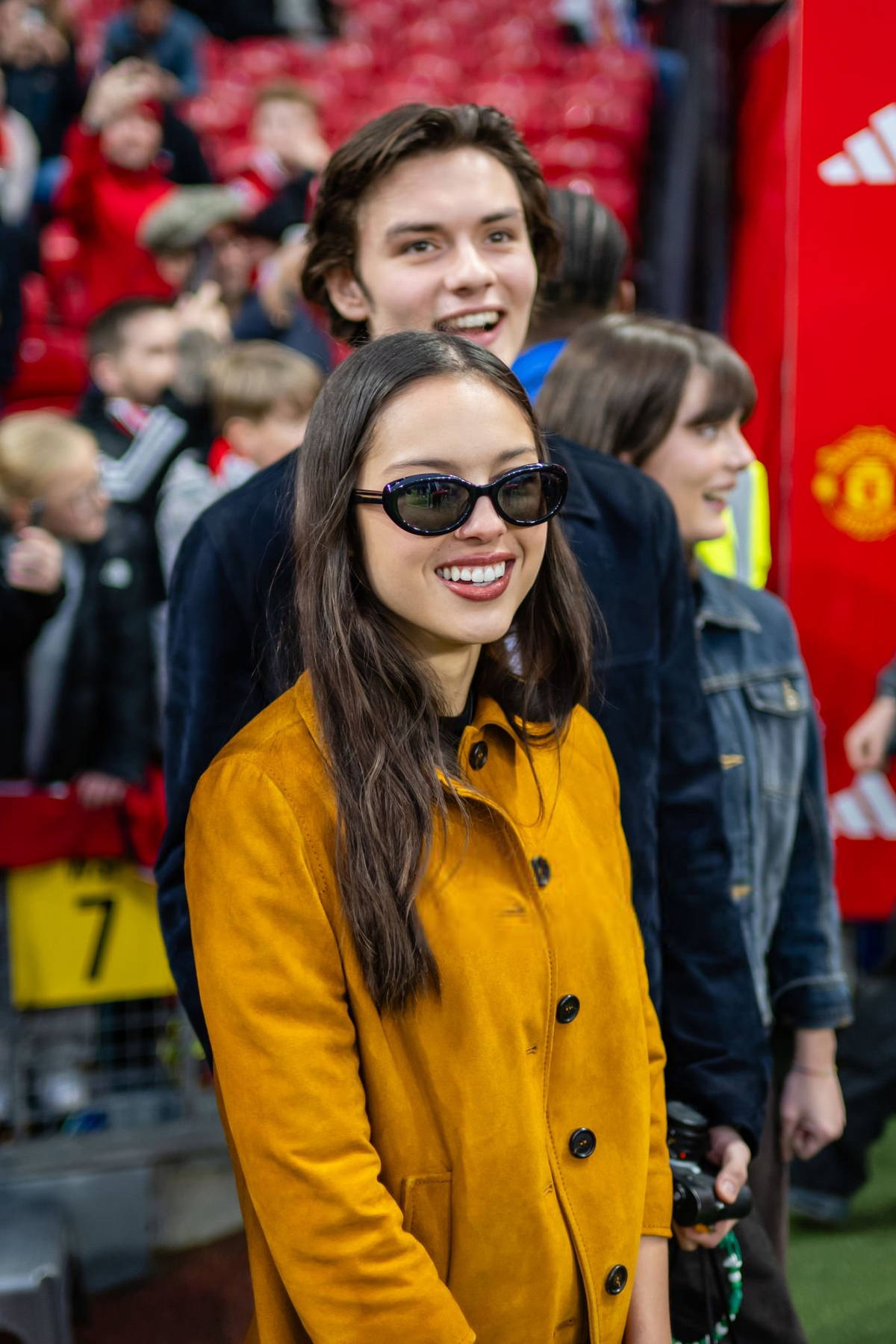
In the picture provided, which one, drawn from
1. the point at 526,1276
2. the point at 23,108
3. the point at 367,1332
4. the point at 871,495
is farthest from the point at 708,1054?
the point at 23,108

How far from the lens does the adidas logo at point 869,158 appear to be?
12.4 feet

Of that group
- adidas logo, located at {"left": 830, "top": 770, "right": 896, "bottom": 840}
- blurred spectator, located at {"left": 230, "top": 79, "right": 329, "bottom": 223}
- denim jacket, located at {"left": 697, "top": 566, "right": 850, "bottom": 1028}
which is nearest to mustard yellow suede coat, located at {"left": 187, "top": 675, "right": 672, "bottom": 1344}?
denim jacket, located at {"left": 697, "top": 566, "right": 850, "bottom": 1028}

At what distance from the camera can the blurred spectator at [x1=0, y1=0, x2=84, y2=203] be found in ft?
23.1

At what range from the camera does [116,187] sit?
6488mm

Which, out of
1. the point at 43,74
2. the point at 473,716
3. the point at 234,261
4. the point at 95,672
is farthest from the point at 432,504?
the point at 43,74

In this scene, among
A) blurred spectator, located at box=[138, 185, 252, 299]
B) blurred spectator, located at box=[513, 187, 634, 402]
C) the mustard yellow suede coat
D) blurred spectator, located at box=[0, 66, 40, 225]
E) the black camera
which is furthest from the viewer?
blurred spectator, located at box=[0, 66, 40, 225]

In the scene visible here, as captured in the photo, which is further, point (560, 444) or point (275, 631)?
point (560, 444)

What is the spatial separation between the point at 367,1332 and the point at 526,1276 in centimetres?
19

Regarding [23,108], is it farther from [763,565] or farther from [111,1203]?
[111,1203]

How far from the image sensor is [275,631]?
1.72m

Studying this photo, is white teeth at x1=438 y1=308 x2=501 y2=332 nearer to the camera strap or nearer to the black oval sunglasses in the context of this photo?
the black oval sunglasses

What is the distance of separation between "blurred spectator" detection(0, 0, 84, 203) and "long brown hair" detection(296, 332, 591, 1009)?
6.54 meters

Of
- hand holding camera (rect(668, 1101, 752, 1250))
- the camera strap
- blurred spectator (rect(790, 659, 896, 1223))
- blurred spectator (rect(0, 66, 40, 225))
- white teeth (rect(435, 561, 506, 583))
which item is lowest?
blurred spectator (rect(790, 659, 896, 1223))

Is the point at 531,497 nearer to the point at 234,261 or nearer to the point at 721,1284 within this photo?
the point at 721,1284
